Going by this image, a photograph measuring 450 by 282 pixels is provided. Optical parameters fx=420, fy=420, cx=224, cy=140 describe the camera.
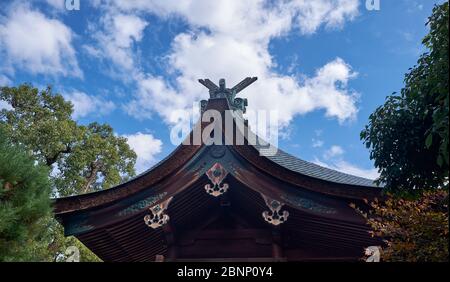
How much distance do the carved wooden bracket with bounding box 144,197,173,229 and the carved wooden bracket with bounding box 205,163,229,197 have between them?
80cm

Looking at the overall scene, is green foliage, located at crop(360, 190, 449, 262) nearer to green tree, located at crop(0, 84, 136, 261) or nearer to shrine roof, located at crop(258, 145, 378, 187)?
shrine roof, located at crop(258, 145, 378, 187)

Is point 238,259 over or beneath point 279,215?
beneath

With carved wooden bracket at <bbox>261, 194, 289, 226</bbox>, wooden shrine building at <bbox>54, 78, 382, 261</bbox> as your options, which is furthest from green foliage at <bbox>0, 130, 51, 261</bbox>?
carved wooden bracket at <bbox>261, 194, 289, 226</bbox>

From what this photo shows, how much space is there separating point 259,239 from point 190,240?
141 centimetres

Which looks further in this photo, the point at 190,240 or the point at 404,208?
the point at 190,240

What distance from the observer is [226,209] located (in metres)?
8.45

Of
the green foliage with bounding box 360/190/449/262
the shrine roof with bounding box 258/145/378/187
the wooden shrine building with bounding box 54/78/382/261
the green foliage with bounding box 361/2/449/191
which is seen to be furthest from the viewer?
the shrine roof with bounding box 258/145/378/187

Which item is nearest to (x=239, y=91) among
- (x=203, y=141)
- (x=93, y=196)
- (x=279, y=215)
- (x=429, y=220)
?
(x=203, y=141)

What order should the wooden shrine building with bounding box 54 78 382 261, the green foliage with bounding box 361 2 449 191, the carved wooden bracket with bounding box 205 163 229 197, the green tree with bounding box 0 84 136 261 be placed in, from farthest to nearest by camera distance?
the green tree with bounding box 0 84 136 261, the carved wooden bracket with bounding box 205 163 229 197, the wooden shrine building with bounding box 54 78 382 261, the green foliage with bounding box 361 2 449 191

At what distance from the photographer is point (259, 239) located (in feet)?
26.9

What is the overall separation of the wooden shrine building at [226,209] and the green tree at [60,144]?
11358 millimetres

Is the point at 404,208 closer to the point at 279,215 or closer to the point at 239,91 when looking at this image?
the point at 279,215

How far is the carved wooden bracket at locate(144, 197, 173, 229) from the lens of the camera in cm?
754
